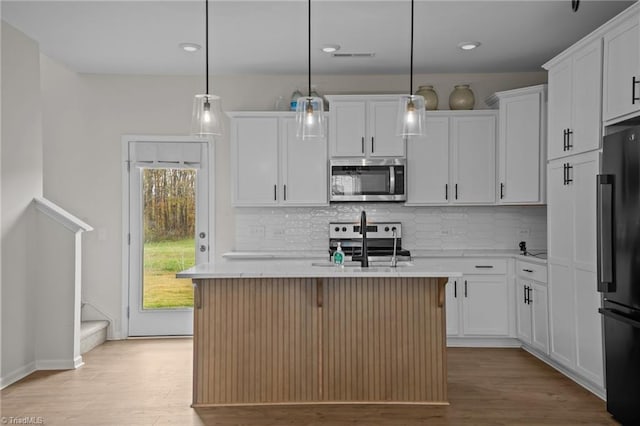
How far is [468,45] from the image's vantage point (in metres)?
4.60

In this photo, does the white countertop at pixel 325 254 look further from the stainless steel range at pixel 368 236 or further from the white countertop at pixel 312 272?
the white countertop at pixel 312 272

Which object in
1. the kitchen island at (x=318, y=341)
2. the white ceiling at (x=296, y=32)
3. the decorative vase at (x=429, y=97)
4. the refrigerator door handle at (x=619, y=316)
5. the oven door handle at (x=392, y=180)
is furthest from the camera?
the decorative vase at (x=429, y=97)

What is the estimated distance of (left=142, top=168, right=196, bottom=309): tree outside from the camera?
5.51 metres

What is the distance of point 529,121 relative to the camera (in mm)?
4930

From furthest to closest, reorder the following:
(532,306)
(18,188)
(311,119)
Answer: (532,306)
(18,188)
(311,119)

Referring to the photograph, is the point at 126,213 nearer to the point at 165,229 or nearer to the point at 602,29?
the point at 165,229

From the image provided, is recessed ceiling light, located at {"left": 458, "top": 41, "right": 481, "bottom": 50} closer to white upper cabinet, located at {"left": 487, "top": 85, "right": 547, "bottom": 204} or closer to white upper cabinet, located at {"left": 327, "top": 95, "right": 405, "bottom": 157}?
white upper cabinet, located at {"left": 487, "top": 85, "right": 547, "bottom": 204}

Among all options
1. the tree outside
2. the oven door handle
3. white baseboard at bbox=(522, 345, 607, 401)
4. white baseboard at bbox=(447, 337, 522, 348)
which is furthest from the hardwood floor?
the oven door handle

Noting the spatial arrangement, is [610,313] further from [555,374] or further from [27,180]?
[27,180]

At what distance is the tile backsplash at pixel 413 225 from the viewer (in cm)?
552

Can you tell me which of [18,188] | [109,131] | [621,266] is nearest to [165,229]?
[109,131]

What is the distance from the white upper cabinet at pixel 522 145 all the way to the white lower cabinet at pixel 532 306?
0.69 metres

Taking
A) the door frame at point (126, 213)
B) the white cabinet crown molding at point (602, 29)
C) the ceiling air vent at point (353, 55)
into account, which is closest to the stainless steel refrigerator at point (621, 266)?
the white cabinet crown molding at point (602, 29)

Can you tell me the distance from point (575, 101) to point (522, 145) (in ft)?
3.90
